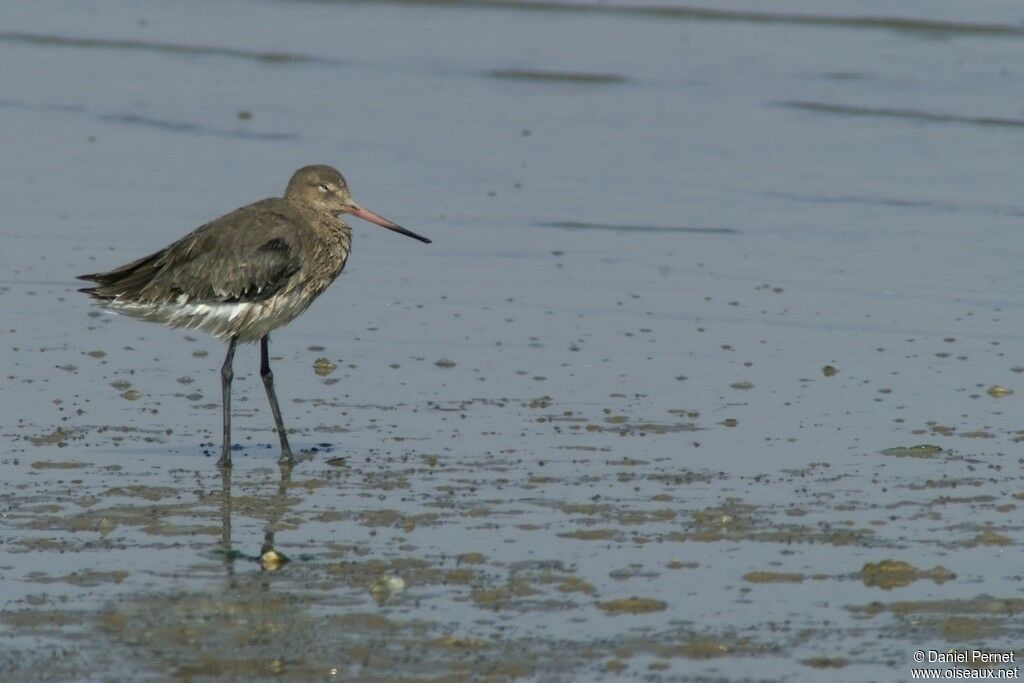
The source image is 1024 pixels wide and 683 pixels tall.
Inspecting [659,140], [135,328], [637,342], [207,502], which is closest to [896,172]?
[659,140]

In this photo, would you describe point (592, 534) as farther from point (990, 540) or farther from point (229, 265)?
point (229, 265)

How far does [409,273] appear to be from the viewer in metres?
13.6

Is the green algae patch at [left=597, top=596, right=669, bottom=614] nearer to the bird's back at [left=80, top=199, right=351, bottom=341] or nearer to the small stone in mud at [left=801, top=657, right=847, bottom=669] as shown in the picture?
the small stone in mud at [left=801, top=657, right=847, bottom=669]

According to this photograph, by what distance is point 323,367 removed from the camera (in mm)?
11281

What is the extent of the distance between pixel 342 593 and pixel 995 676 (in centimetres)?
236

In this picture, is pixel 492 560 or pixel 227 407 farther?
pixel 227 407

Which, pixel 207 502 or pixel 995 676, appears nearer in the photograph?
pixel 995 676

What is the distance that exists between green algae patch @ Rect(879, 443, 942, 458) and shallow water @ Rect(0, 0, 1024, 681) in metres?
0.08

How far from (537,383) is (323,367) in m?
1.26

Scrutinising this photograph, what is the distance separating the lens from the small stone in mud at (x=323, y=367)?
36.8 ft

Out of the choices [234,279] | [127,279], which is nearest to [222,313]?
[234,279]

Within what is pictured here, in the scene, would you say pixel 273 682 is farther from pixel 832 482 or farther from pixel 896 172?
pixel 896 172

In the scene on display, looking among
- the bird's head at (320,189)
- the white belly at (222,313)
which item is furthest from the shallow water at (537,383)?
the bird's head at (320,189)

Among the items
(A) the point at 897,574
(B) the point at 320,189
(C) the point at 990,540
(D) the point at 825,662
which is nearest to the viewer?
(D) the point at 825,662
